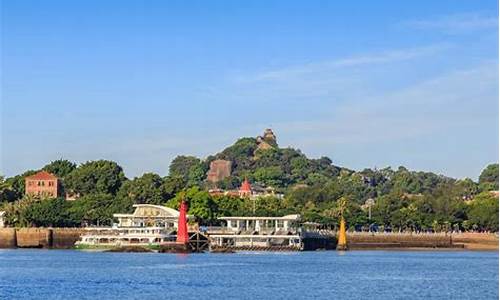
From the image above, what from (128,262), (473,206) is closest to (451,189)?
(473,206)

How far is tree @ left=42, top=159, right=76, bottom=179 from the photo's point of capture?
157m

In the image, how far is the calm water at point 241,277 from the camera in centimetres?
5553

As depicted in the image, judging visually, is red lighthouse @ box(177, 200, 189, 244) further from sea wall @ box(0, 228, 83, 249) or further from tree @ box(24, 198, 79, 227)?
tree @ box(24, 198, 79, 227)

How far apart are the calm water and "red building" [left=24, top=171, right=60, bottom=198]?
48.6 m

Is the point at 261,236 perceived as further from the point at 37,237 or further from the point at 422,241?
the point at 37,237

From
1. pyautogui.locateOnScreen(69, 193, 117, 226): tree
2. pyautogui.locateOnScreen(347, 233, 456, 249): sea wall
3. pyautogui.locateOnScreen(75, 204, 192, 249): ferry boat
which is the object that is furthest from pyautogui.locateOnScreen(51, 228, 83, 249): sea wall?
pyautogui.locateOnScreen(347, 233, 456, 249): sea wall

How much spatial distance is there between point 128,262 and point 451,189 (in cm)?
9249

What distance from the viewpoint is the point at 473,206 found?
137m

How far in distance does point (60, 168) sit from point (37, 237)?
38404 millimetres

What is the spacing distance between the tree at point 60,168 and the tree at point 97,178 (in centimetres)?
633

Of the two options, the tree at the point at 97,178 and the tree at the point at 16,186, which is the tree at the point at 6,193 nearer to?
the tree at the point at 16,186

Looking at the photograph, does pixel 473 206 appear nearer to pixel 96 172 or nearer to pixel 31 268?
pixel 96 172

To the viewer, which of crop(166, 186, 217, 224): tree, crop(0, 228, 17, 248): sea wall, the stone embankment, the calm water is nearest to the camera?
the calm water

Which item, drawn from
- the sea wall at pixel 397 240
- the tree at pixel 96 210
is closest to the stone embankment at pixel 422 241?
the sea wall at pixel 397 240
